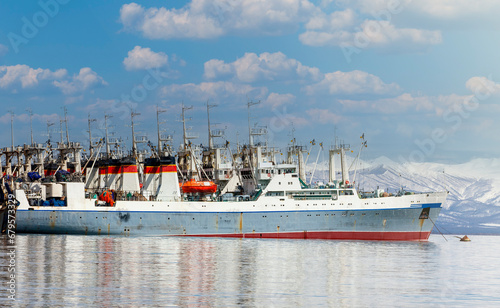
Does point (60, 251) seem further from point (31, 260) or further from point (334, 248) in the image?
point (334, 248)

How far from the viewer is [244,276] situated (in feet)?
125

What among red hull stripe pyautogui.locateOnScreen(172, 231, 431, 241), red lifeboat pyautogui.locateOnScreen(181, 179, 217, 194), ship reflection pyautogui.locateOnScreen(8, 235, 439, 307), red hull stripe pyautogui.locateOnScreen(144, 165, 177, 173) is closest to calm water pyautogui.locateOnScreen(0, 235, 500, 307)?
ship reflection pyautogui.locateOnScreen(8, 235, 439, 307)

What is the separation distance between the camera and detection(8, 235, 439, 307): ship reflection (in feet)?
101

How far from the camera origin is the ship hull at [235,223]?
7069 centimetres

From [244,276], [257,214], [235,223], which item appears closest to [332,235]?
[257,214]

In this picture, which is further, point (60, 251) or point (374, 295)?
point (60, 251)

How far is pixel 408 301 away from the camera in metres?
31.0

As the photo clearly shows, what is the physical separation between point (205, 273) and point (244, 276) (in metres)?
2.21

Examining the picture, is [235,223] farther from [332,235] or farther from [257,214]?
[332,235]

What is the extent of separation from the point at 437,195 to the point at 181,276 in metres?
41.8

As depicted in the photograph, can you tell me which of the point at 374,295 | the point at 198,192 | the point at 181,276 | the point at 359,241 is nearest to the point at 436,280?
the point at 374,295

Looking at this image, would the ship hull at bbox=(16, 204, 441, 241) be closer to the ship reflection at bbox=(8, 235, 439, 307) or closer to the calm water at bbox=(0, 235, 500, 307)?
the ship reflection at bbox=(8, 235, 439, 307)

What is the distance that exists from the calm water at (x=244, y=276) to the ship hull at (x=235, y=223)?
10.8 meters

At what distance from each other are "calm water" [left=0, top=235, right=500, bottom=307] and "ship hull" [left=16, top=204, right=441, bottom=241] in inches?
426
